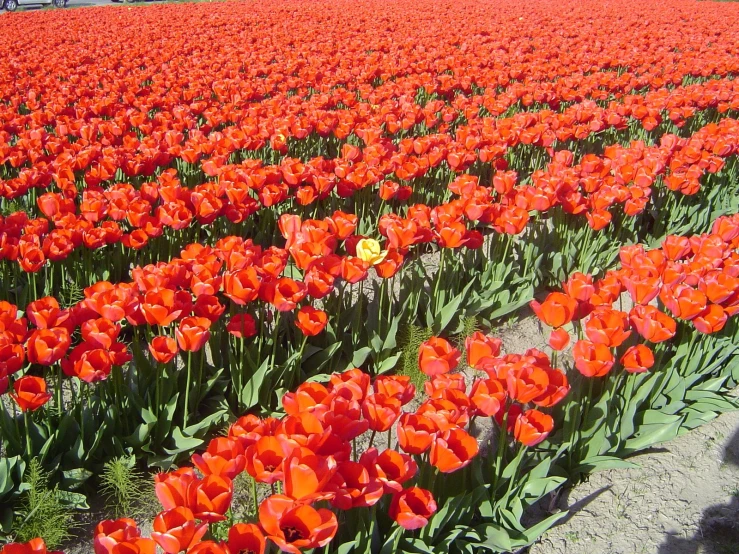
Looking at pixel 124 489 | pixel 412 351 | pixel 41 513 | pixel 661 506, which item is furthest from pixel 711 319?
pixel 41 513

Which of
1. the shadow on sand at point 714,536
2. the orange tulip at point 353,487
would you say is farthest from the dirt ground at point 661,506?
the orange tulip at point 353,487

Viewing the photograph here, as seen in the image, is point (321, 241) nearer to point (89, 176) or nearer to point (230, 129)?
point (89, 176)

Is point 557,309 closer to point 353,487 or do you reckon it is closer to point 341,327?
point 353,487

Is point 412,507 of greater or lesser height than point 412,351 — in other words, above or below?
above

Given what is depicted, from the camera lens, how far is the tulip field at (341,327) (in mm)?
1877

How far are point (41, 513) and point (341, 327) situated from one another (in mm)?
1713

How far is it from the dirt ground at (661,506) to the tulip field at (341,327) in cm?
11

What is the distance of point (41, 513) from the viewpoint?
8.05 feet

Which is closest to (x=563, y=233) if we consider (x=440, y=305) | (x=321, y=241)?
(x=440, y=305)

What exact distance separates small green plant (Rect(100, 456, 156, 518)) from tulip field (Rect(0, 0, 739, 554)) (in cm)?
2

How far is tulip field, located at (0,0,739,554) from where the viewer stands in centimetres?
188

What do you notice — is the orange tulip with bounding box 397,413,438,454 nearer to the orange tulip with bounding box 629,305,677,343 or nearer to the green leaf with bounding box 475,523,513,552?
the green leaf with bounding box 475,523,513,552

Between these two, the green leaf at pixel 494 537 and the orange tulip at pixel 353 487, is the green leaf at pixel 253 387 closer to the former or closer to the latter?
the green leaf at pixel 494 537

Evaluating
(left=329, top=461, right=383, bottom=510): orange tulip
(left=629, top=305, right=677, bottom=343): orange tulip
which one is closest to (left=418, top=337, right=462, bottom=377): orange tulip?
(left=329, top=461, right=383, bottom=510): orange tulip
